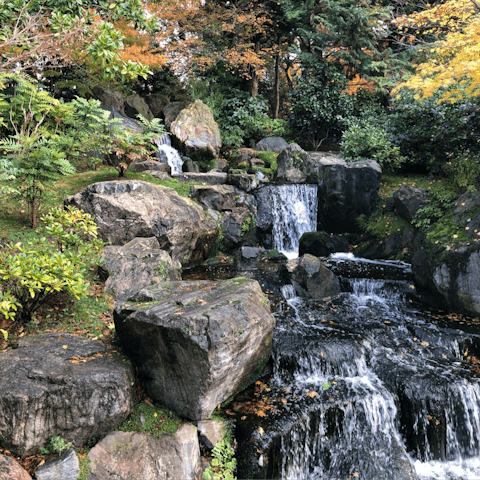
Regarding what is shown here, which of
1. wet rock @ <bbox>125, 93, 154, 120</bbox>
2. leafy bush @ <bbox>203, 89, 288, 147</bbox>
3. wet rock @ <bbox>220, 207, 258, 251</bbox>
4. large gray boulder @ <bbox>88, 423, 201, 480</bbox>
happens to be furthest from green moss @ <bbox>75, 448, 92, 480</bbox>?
wet rock @ <bbox>125, 93, 154, 120</bbox>

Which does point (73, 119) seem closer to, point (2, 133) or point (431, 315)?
point (2, 133)

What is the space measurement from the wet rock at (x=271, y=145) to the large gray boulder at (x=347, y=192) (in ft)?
16.1

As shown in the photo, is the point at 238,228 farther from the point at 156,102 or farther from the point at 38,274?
the point at 156,102

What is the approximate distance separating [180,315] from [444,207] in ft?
28.4

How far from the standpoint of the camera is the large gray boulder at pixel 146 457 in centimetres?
388

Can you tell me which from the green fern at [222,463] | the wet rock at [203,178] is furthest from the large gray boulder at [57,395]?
the wet rock at [203,178]

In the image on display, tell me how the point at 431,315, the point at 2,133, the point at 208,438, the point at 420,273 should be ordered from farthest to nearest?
1. the point at 2,133
2. the point at 420,273
3. the point at 431,315
4. the point at 208,438

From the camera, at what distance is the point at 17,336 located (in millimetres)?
4844

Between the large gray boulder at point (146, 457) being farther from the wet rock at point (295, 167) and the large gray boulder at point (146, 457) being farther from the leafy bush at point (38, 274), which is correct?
the wet rock at point (295, 167)

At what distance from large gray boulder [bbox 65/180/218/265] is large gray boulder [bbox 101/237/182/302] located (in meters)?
1.33

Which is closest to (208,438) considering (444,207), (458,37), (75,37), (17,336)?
(17,336)

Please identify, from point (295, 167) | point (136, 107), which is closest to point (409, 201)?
point (295, 167)

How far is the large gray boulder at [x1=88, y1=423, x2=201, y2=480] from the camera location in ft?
12.7

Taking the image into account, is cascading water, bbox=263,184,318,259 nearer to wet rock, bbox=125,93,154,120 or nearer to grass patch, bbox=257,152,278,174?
grass patch, bbox=257,152,278,174
